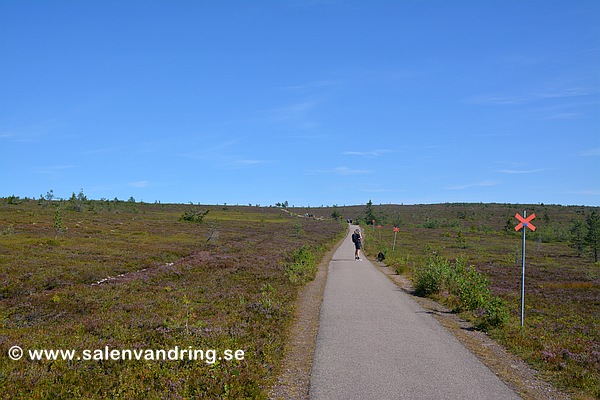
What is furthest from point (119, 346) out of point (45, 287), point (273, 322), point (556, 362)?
point (45, 287)

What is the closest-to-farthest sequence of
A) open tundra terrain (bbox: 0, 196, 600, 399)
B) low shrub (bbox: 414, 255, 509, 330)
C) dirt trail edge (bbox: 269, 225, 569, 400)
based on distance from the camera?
open tundra terrain (bbox: 0, 196, 600, 399) → dirt trail edge (bbox: 269, 225, 569, 400) → low shrub (bbox: 414, 255, 509, 330)

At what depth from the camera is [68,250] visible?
2975 centimetres

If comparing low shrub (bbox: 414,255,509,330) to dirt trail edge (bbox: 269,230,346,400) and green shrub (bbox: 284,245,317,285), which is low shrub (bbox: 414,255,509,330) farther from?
green shrub (bbox: 284,245,317,285)

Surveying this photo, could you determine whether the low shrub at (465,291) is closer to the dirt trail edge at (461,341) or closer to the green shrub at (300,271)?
the dirt trail edge at (461,341)

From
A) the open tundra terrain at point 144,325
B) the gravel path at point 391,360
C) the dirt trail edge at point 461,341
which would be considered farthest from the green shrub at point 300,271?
the gravel path at point 391,360

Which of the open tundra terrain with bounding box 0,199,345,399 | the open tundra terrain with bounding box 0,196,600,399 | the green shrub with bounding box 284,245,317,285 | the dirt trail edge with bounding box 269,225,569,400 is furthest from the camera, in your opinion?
the green shrub with bounding box 284,245,317,285

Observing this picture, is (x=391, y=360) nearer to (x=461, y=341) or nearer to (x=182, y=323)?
(x=461, y=341)

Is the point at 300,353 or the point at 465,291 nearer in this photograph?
the point at 300,353

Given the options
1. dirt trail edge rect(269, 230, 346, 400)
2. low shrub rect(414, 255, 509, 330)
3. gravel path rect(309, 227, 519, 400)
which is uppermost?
low shrub rect(414, 255, 509, 330)

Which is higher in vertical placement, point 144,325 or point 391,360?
point 391,360

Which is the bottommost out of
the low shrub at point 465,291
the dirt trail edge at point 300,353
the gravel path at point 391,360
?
the dirt trail edge at point 300,353

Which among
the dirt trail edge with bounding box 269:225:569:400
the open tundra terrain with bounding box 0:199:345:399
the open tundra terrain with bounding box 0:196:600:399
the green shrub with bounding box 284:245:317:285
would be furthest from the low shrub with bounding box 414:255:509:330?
the open tundra terrain with bounding box 0:199:345:399

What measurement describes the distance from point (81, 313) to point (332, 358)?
8.73 meters

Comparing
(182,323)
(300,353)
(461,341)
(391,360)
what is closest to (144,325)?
(182,323)
